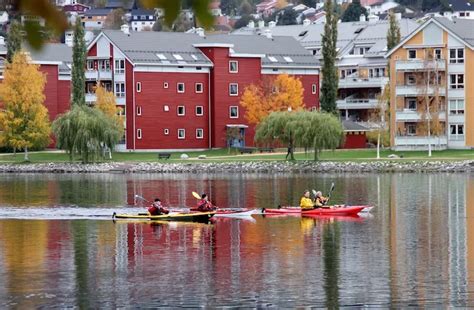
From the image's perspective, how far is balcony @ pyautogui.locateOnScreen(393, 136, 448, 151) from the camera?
90938 mm

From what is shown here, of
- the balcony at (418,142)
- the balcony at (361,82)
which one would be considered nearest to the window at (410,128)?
the balcony at (418,142)

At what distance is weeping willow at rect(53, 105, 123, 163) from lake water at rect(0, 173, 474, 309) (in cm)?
1802

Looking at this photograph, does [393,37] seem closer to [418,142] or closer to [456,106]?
[456,106]

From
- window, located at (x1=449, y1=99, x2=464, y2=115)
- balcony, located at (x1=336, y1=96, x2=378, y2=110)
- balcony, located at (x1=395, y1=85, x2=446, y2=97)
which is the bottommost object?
window, located at (x1=449, y1=99, x2=464, y2=115)

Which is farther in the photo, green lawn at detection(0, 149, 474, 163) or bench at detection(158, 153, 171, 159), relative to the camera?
bench at detection(158, 153, 171, 159)

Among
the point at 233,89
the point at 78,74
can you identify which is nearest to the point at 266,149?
the point at 233,89

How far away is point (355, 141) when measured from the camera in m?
100

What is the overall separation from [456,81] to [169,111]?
25.2 meters

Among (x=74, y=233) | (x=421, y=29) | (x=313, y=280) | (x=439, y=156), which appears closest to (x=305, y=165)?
(x=439, y=156)

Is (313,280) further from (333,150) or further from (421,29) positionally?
(421,29)

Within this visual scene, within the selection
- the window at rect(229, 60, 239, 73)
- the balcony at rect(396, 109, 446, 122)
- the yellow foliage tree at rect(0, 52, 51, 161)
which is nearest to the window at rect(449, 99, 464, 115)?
the balcony at rect(396, 109, 446, 122)

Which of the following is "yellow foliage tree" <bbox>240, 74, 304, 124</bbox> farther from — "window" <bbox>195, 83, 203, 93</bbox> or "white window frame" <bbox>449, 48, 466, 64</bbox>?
"white window frame" <bbox>449, 48, 466, 64</bbox>

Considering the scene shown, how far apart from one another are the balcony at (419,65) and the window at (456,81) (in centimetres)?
127

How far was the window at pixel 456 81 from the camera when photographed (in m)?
91.4
